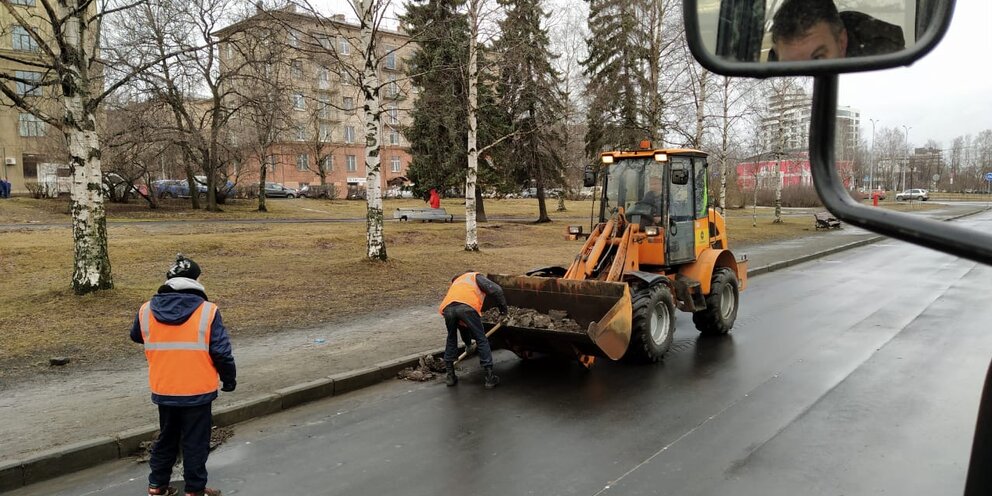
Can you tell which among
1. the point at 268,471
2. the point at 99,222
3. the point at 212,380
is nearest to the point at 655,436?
the point at 268,471

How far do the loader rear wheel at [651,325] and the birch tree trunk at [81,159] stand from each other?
29.8 ft

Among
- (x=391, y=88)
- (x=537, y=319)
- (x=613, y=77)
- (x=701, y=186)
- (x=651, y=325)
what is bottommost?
(x=651, y=325)

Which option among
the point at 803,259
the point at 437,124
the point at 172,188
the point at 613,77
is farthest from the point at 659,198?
the point at 172,188

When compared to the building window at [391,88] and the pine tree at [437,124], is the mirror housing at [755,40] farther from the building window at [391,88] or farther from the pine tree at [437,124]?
the pine tree at [437,124]

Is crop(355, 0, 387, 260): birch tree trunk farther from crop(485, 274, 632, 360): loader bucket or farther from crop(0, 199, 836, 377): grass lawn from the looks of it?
crop(485, 274, 632, 360): loader bucket

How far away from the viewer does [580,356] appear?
7.78 meters

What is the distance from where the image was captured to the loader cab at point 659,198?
9.39 m

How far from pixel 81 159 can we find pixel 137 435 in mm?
6934

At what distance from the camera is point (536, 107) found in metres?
33.0

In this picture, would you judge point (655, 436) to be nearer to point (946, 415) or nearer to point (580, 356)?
point (580, 356)

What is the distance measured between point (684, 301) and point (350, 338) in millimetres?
4925

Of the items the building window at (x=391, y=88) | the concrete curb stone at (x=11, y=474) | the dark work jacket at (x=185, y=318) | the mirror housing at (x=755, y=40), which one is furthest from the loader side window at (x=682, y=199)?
the mirror housing at (x=755, y=40)

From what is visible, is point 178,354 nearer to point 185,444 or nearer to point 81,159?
point 185,444

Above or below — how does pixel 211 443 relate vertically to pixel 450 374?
below
